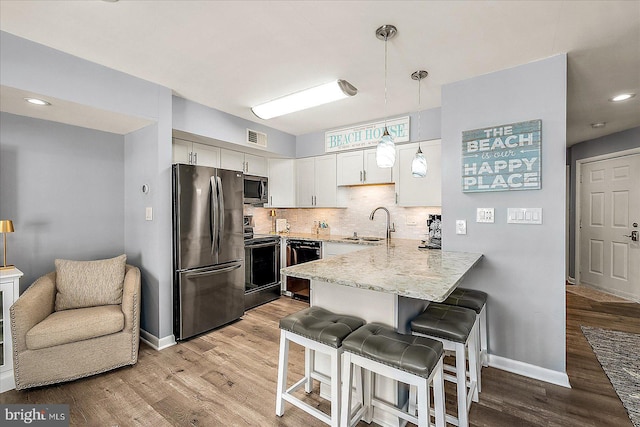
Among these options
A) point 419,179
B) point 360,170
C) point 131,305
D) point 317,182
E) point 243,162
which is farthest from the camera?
point 317,182

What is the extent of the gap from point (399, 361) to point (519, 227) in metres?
1.70

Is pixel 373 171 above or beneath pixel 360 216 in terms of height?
above

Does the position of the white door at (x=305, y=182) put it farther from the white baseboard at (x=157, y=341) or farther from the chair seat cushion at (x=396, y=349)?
the chair seat cushion at (x=396, y=349)

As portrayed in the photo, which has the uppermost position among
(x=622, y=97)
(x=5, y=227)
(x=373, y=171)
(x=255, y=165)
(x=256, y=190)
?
(x=622, y=97)

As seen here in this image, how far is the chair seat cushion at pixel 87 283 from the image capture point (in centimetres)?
252

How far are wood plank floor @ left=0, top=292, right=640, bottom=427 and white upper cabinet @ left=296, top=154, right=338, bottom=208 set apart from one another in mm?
2293

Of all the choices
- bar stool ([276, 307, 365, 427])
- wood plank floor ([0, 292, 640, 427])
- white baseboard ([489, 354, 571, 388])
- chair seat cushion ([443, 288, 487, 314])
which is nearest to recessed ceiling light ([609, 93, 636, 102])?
wood plank floor ([0, 292, 640, 427])

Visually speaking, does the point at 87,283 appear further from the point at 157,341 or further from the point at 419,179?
the point at 419,179

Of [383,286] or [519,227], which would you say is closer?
[383,286]

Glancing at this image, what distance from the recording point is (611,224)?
441 centimetres

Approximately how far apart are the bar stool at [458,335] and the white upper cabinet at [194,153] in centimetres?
303

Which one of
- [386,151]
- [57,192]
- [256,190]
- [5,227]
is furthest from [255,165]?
[386,151]

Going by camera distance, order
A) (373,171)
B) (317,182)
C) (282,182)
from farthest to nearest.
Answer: (282,182) < (317,182) < (373,171)

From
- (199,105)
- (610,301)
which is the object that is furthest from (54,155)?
(610,301)
